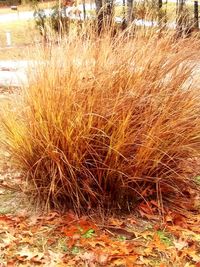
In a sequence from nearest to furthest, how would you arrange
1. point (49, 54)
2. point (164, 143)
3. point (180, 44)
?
1. point (164, 143)
2. point (49, 54)
3. point (180, 44)

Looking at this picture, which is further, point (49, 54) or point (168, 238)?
point (49, 54)

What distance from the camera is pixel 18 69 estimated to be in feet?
13.6

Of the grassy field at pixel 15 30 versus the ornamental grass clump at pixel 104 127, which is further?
the grassy field at pixel 15 30

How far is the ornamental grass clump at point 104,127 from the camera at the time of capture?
3.11 metres

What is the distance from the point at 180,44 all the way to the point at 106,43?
0.58 meters

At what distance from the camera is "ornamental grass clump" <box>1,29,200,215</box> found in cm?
311

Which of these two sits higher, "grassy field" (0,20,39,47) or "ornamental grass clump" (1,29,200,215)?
"ornamental grass clump" (1,29,200,215)

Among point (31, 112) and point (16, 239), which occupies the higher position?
point (31, 112)

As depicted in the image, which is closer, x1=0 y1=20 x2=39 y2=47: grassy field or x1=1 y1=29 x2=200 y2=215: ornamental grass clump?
x1=1 y1=29 x2=200 y2=215: ornamental grass clump

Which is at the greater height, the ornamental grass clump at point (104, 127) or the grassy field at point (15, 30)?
the ornamental grass clump at point (104, 127)

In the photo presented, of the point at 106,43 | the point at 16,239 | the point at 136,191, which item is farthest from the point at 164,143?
the point at 16,239

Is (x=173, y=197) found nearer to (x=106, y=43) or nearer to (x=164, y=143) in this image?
(x=164, y=143)

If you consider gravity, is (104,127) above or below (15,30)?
above

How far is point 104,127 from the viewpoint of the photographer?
3113 millimetres
